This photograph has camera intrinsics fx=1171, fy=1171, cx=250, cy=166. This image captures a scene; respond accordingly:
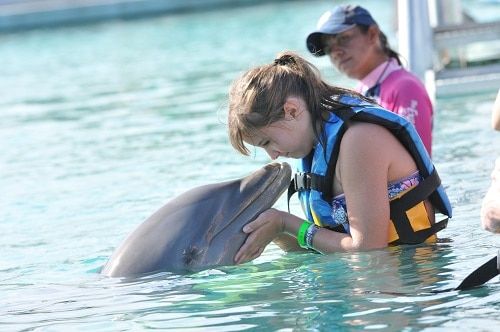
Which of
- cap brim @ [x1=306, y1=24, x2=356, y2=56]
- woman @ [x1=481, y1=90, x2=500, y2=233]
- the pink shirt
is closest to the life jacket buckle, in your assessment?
woman @ [x1=481, y1=90, x2=500, y2=233]

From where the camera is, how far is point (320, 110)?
195 inches

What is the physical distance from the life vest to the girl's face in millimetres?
82

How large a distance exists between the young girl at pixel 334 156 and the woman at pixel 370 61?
1.34 meters

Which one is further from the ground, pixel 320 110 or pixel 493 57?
pixel 320 110

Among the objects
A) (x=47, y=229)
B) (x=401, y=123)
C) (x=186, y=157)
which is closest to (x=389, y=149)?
(x=401, y=123)

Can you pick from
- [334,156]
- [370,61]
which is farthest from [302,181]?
[370,61]

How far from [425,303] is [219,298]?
3.11 feet

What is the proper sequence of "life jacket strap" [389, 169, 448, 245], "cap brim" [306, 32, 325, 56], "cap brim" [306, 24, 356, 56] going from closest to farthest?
"life jacket strap" [389, 169, 448, 245] → "cap brim" [306, 24, 356, 56] → "cap brim" [306, 32, 325, 56]

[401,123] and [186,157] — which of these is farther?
[186,157]

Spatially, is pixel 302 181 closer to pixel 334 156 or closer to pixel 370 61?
pixel 334 156

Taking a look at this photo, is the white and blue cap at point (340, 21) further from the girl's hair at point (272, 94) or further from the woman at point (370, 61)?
the girl's hair at point (272, 94)

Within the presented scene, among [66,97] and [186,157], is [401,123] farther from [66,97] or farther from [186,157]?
[66,97]

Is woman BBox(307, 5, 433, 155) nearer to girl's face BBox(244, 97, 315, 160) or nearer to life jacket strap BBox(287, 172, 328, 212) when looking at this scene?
life jacket strap BBox(287, 172, 328, 212)

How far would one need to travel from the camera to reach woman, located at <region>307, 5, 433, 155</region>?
6430 millimetres
